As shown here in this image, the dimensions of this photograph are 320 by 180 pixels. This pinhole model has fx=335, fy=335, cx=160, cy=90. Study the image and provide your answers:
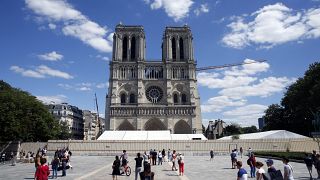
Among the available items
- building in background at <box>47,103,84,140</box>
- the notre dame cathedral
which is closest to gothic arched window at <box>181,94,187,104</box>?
the notre dame cathedral

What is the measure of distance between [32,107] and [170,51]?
4279 centimetres

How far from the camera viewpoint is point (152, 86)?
79.5 m

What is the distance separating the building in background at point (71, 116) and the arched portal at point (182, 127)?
32.0 meters

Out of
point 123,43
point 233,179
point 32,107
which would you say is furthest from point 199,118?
point 233,179

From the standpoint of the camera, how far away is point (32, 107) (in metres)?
45.5


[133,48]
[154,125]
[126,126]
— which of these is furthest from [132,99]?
[133,48]

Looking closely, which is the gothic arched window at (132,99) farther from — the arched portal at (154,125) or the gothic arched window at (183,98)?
the gothic arched window at (183,98)

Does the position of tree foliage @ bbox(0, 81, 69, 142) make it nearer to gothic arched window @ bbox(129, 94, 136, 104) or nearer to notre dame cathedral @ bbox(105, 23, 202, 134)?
notre dame cathedral @ bbox(105, 23, 202, 134)

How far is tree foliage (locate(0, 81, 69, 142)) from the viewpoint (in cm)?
4003

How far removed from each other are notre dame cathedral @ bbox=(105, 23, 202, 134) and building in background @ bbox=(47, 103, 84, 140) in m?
22.0

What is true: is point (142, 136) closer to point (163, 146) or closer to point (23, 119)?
point (163, 146)

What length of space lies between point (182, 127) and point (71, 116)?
3960cm

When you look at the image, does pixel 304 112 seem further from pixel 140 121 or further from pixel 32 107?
pixel 32 107

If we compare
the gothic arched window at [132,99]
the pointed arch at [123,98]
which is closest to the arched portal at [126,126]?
the pointed arch at [123,98]
